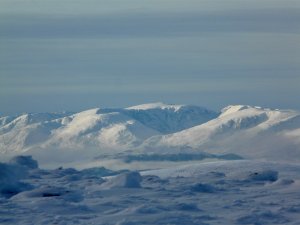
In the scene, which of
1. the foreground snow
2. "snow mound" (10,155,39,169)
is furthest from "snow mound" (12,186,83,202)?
"snow mound" (10,155,39,169)

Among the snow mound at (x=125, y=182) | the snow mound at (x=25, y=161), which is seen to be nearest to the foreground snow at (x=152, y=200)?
the snow mound at (x=125, y=182)

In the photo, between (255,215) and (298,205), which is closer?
(255,215)

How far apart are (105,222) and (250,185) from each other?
1783 cm

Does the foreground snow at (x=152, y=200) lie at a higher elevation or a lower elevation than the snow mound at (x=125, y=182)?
lower

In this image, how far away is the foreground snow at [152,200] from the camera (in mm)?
35156

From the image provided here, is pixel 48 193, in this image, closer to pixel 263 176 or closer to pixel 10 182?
pixel 10 182

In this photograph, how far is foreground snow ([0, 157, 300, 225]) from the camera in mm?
35156

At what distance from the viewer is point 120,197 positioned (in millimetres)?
42062

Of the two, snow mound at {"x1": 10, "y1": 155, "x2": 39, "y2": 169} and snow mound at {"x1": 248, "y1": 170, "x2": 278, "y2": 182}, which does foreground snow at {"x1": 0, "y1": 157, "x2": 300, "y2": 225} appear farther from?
snow mound at {"x1": 10, "y1": 155, "x2": 39, "y2": 169}

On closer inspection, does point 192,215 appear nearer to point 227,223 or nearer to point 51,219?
point 227,223

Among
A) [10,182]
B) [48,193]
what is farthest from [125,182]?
[10,182]

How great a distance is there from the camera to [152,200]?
41.2 m

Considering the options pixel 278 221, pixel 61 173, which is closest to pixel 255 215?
pixel 278 221

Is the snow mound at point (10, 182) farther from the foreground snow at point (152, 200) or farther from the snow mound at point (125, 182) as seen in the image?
the snow mound at point (125, 182)
